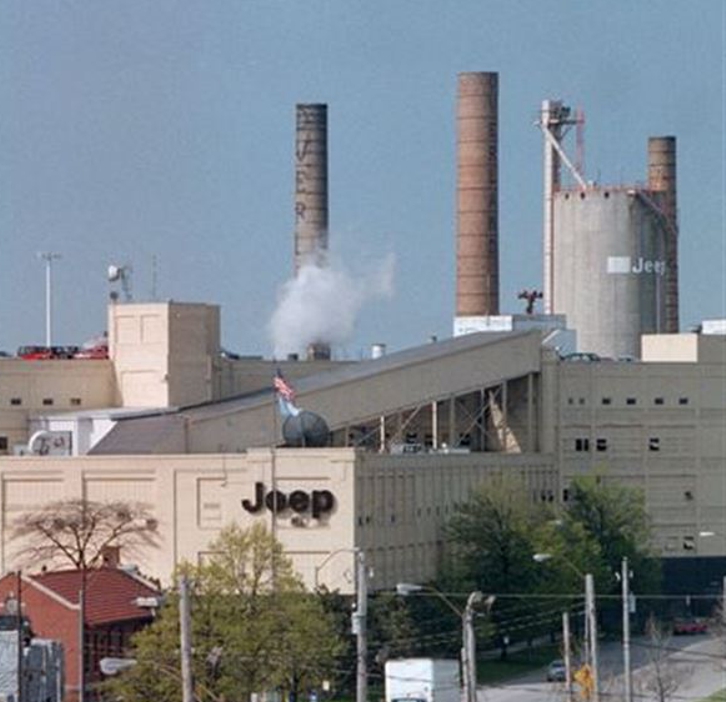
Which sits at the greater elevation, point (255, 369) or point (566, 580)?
point (255, 369)

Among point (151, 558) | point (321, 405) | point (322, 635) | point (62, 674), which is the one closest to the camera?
point (62, 674)

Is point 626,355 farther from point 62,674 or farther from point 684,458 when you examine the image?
point 62,674

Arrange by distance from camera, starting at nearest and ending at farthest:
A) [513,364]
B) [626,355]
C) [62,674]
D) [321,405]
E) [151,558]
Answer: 1. [62,674]
2. [151,558]
3. [321,405]
4. [513,364]
5. [626,355]

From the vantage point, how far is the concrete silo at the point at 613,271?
144875mm

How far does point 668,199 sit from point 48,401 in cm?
4043

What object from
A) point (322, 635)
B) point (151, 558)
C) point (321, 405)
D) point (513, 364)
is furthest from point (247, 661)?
point (513, 364)

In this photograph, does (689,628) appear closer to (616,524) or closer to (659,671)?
(616,524)

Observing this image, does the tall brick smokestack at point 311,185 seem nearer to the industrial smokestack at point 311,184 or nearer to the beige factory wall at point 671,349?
the industrial smokestack at point 311,184

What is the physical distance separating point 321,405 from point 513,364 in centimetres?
988

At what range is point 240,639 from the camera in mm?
82500

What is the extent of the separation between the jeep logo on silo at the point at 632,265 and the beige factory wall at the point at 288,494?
37494 millimetres

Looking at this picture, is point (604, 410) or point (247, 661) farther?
point (604, 410)

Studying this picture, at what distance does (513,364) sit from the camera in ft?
388

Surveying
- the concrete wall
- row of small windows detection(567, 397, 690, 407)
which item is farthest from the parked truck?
row of small windows detection(567, 397, 690, 407)
